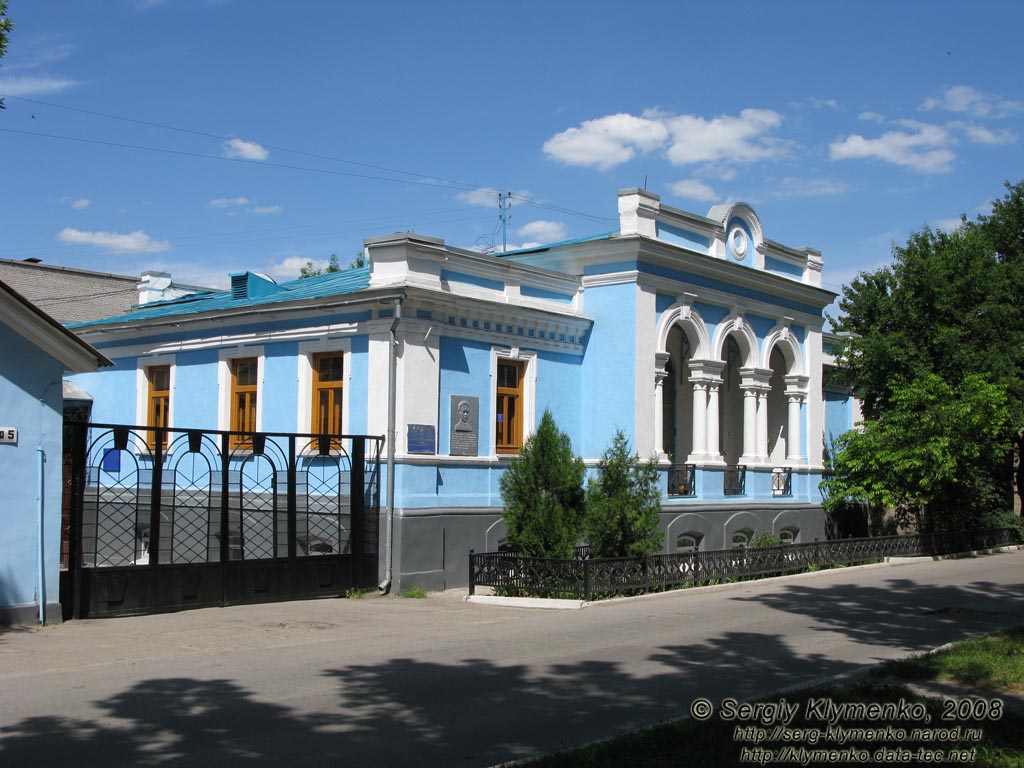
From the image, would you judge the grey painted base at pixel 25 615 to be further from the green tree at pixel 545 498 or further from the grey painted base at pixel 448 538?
the green tree at pixel 545 498

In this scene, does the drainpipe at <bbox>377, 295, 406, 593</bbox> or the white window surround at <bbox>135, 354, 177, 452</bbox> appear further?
the white window surround at <bbox>135, 354, 177, 452</bbox>

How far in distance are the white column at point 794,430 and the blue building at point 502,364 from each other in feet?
0.19

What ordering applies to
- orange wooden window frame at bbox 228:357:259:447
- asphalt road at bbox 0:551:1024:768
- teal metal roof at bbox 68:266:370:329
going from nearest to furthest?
asphalt road at bbox 0:551:1024:768 → teal metal roof at bbox 68:266:370:329 → orange wooden window frame at bbox 228:357:259:447

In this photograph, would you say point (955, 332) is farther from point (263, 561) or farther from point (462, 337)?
point (263, 561)

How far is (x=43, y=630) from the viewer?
1230 centimetres

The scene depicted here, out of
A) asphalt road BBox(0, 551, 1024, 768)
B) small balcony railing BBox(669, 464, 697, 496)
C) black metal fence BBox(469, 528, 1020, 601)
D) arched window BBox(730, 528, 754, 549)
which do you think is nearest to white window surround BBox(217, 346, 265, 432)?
asphalt road BBox(0, 551, 1024, 768)

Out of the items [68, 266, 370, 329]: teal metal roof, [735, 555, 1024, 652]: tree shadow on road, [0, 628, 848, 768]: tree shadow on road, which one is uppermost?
[68, 266, 370, 329]: teal metal roof

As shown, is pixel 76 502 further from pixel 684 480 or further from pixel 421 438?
pixel 684 480

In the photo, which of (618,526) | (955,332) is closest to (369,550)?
(618,526)

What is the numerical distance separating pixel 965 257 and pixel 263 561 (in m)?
19.0

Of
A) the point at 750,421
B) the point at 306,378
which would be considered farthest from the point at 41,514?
the point at 750,421

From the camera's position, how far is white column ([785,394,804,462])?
25.4 metres

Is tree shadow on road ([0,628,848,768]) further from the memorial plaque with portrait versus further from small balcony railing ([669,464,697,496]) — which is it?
small balcony railing ([669,464,697,496])

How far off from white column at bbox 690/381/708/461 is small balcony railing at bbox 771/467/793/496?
3.25 metres
